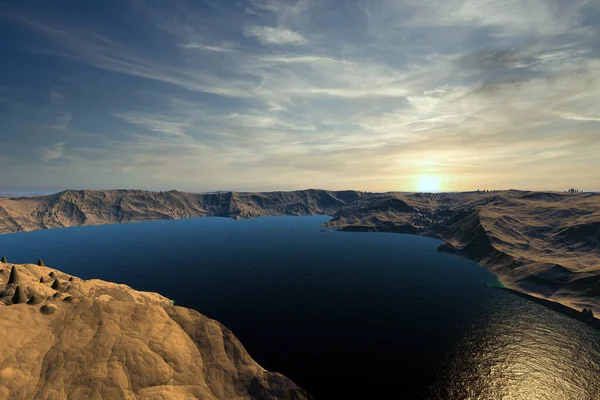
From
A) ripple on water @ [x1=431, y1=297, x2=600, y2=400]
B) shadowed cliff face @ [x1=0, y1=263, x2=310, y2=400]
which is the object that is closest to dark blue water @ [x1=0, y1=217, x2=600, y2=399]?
ripple on water @ [x1=431, y1=297, x2=600, y2=400]

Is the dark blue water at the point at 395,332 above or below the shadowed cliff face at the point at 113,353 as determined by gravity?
below

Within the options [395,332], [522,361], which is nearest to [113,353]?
[395,332]

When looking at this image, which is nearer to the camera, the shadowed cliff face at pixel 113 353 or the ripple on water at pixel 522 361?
the shadowed cliff face at pixel 113 353

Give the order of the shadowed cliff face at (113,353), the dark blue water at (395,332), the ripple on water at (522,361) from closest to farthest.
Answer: the shadowed cliff face at (113,353) < the ripple on water at (522,361) < the dark blue water at (395,332)

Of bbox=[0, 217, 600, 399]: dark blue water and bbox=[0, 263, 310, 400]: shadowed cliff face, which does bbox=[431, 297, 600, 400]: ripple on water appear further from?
bbox=[0, 263, 310, 400]: shadowed cliff face

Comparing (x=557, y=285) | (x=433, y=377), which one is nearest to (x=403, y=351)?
(x=433, y=377)

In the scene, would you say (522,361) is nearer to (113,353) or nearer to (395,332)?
(395,332)

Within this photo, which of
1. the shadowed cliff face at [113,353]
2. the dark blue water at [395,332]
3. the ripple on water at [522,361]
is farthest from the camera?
the dark blue water at [395,332]

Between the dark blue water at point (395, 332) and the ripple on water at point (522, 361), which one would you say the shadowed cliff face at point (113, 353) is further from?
the ripple on water at point (522, 361)

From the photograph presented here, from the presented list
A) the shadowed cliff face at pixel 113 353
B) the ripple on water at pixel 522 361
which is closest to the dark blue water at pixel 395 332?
the ripple on water at pixel 522 361
